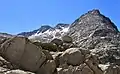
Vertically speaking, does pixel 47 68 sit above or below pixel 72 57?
below

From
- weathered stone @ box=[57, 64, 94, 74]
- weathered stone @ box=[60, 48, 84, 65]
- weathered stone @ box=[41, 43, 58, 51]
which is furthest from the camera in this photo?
weathered stone @ box=[41, 43, 58, 51]

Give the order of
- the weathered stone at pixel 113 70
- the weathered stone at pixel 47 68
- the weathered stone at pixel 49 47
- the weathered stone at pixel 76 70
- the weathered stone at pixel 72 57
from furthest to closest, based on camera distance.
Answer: the weathered stone at pixel 49 47 → the weathered stone at pixel 113 70 → the weathered stone at pixel 72 57 → the weathered stone at pixel 47 68 → the weathered stone at pixel 76 70

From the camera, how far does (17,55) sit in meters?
24.8

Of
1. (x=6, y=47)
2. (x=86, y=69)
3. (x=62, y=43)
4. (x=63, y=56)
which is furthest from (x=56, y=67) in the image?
(x=62, y=43)

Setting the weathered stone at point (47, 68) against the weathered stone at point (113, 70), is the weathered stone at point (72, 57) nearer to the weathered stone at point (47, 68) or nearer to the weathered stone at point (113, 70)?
the weathered stone at point (47, 68)

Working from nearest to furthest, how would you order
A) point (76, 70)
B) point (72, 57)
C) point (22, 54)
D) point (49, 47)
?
point (76, 70)
point (22, 54)
point (72, 57)
point (49, 47)

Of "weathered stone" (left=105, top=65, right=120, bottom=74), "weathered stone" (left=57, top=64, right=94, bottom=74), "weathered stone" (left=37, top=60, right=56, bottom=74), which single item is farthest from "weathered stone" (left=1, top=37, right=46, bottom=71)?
"weathered stone" (left=105, top=65, right=120, bottom=74)

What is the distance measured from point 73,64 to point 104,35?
6625 inches

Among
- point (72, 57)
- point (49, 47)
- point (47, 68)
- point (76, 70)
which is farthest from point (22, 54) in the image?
point (49, 47)

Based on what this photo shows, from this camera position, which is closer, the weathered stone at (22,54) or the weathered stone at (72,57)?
the weathered stone at (22,54)

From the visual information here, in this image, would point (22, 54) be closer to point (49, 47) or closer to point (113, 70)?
point (49, 47)

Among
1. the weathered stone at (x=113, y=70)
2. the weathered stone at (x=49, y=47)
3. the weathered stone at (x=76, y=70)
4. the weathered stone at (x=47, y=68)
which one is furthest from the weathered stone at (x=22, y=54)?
the weathered stone at (x=113, y=70)

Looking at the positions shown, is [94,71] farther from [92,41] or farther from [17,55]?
[92,41]

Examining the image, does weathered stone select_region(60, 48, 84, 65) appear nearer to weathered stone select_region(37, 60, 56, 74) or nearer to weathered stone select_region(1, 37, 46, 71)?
weathered stone select_region(37, 60, 56, 74)
